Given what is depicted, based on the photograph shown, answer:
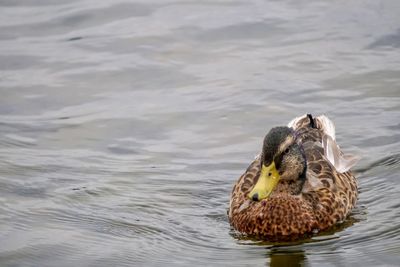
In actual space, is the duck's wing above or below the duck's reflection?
above

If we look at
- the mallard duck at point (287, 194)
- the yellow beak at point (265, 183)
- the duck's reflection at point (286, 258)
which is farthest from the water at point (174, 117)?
the yellow beak at point (265, 183)

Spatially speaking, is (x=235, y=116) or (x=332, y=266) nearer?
(x=332, y=266)

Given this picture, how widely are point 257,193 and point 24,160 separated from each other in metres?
3.31

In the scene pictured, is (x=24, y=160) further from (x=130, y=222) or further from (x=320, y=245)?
(x=320, y=245)

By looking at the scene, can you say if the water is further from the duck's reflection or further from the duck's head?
the duck's head

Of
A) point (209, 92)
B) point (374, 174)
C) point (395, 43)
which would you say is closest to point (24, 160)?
point (209, 92)

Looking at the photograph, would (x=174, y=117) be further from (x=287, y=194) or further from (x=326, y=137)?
(x=287, y=194)

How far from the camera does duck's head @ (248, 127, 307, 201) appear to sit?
10.2m

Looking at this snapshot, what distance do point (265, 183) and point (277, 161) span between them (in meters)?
0.27

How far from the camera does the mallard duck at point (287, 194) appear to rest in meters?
10.3

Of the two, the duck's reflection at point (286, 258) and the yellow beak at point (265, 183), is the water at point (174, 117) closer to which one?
the duck's reflection at point (286, 258)

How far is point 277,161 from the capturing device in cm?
1037

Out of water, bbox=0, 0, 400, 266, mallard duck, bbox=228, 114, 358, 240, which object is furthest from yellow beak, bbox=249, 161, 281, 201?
water, bbox=0, 0, 400, 266

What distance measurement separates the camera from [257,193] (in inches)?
399
